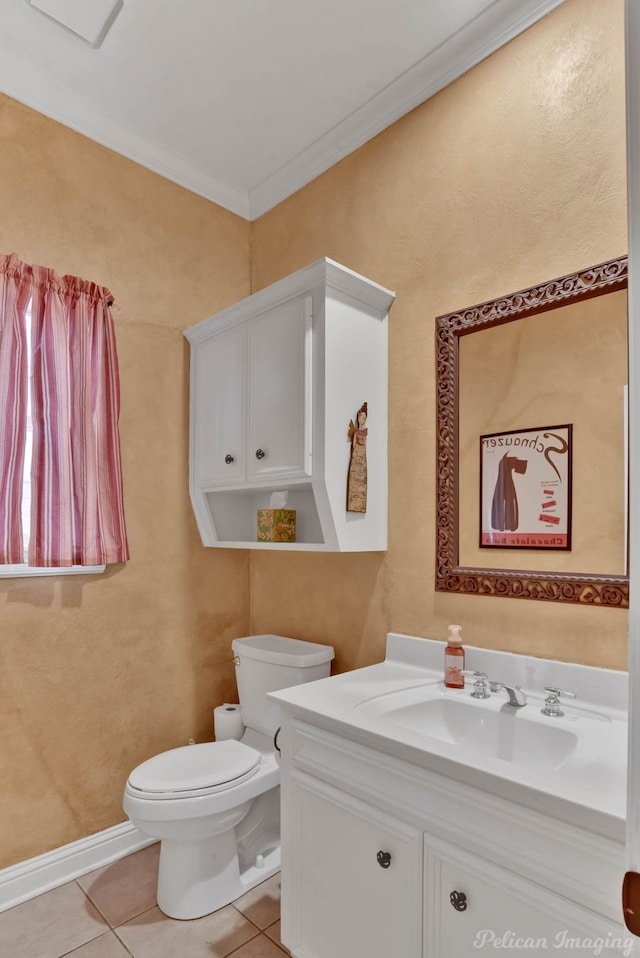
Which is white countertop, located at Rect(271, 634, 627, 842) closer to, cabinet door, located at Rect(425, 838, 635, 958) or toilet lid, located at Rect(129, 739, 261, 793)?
cabinet door, located at Rect(425, 838, 635, 958)

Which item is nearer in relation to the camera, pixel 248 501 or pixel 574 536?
pixel 574 536

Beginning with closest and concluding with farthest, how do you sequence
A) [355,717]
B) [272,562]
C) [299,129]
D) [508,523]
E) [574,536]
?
[355,717] < [574,536] < [508,523] < [299,129] < [272,562]

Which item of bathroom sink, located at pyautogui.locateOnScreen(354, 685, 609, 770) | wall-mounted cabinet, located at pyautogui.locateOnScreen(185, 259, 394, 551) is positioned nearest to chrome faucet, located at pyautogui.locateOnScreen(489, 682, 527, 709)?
bathroom sink, located at pyautogui.locateOnScreen(354, 685, 609, 770)

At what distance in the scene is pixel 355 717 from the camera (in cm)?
133

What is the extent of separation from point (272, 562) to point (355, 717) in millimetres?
1222

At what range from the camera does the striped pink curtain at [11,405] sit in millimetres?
1852

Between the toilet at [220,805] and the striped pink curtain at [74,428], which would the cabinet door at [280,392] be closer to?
the striped pink curtain at [74,428]

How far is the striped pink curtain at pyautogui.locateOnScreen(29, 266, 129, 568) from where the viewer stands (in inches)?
76.4

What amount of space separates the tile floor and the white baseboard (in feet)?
0.09

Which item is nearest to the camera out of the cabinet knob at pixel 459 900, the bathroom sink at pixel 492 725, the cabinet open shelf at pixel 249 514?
the cabinet knob at pixel 459 900

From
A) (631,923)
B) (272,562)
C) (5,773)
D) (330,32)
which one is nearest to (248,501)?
(272,562)

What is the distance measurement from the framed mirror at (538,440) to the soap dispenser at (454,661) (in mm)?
159

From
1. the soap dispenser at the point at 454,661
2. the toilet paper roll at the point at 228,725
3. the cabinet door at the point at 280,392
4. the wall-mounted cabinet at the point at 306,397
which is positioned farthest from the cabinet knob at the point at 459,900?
the toilet paper roll at the point at 228,725

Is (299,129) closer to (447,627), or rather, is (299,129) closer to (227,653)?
(447,627)
